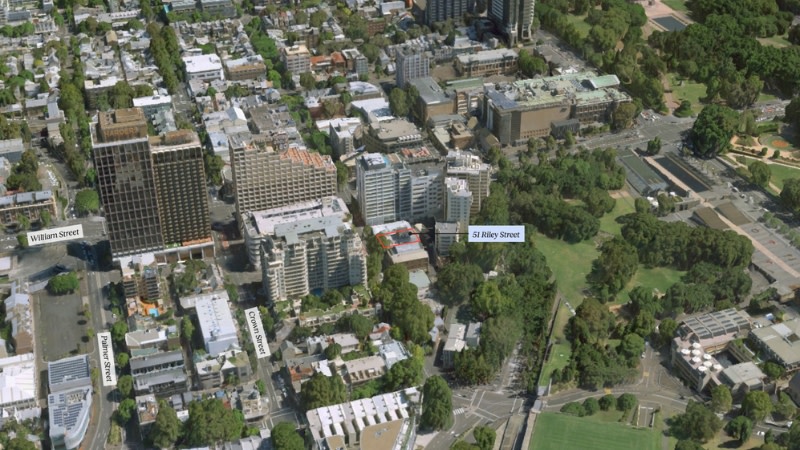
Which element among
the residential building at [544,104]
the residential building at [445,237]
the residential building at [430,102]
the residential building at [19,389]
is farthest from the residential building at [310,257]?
the residential building at [430,102]

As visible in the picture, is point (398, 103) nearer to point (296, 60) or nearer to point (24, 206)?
point (296, 60)

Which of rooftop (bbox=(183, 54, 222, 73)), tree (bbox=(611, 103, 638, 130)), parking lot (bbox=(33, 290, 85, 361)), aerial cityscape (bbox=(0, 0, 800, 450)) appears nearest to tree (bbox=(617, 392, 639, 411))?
aerial cityscape (bbox=(0, 0, 800, 450))

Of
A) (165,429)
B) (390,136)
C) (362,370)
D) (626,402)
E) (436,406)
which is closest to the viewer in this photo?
(165,429)

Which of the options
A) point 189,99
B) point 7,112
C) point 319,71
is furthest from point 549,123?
point 7,112

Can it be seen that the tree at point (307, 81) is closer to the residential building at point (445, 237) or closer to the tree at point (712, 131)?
the residential building at point (445, 237)

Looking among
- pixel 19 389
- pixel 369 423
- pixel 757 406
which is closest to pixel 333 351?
pixel 369 423

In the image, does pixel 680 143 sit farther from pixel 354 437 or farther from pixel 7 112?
pixel 7 112
